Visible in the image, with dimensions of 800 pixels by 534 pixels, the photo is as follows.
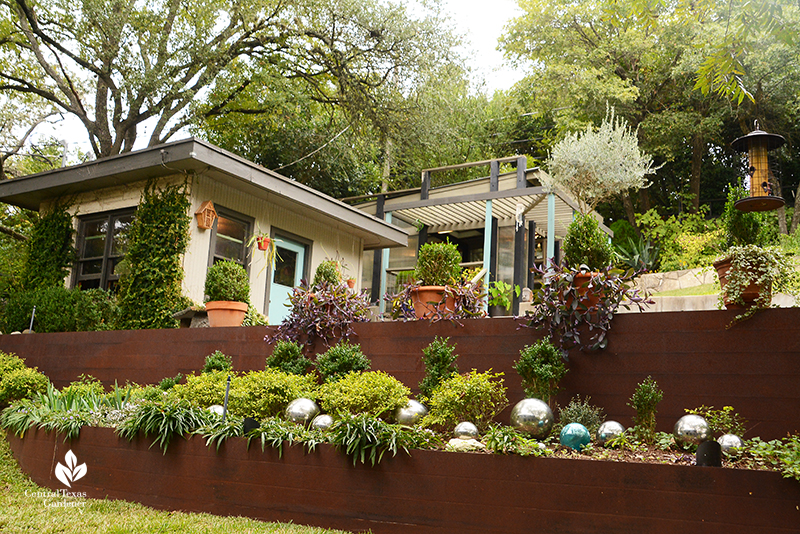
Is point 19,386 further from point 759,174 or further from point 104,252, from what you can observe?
point 759,174

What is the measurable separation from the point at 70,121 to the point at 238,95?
15.3ft

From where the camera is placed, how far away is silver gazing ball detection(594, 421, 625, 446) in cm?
446

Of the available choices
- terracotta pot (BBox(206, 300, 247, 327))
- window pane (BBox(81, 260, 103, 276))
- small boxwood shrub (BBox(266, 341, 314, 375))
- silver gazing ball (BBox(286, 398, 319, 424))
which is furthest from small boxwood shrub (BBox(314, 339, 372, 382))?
window pane (BBox(81, 260, 103, 276))

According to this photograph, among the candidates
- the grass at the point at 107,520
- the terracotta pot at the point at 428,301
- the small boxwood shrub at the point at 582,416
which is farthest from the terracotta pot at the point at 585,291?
the grass at the point at 107,520

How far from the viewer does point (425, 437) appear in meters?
4.51

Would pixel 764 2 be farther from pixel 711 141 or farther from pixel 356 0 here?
pixel 711 141

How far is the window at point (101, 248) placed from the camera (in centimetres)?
947

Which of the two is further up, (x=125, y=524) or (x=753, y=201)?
(x=753, y=201)

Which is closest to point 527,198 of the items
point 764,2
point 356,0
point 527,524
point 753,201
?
point 356,0

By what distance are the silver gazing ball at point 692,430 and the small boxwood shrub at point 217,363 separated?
14.9ft

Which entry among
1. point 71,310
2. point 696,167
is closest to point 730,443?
point 71,310

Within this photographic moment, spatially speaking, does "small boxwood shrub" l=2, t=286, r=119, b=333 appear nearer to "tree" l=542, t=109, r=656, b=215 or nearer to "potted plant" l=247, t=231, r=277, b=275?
"potted plant" l=247, t=231, r=277, b=275

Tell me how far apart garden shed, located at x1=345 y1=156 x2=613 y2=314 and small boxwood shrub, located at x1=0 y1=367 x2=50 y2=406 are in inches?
257

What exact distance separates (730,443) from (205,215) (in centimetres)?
696
